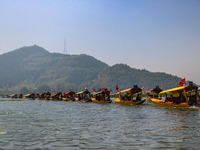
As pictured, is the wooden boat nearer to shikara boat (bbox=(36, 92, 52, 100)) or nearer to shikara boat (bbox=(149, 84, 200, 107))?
shikara boat (bbox=(149, 84, 200, 107))

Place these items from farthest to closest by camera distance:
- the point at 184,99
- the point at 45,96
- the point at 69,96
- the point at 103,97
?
the point at 45,96 → the point at 69,96 → the point at 103,97 → the point at 184,99

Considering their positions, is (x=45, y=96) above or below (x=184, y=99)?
below

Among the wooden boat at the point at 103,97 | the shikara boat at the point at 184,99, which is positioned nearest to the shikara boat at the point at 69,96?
the wooden boat at the point at 103,97

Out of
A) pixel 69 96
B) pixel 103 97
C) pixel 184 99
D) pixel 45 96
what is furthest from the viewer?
pixel 45 96

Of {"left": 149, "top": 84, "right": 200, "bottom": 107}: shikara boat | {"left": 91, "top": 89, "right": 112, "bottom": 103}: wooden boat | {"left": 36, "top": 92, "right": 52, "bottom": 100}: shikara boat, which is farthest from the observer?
{"left": 36, "top": 92, "right": 52, "bottom": 100}: shikara boat

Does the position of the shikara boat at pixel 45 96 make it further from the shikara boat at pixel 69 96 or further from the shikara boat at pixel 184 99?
the shikara boat at pixel 184 99

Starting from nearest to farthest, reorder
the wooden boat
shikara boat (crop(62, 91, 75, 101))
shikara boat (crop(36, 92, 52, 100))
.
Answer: the wooden boat < shikara boat (crop(62, 91, 75, 101)) < shikara boat (crop(36, 92, 52, 100))

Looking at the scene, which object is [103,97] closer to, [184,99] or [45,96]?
[184,99]

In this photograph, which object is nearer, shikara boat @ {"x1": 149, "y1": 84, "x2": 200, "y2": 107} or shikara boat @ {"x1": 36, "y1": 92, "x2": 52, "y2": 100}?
shikara boat @ {"x1": 149, "y1": 84, "x2": 200, "y2": 107}

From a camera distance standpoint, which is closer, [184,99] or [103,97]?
[184,99]

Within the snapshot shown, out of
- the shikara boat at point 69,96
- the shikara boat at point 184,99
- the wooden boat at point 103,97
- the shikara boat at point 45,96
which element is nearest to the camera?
the shikara boat at point 184,99

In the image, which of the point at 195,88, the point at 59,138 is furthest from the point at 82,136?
the point at 195,88

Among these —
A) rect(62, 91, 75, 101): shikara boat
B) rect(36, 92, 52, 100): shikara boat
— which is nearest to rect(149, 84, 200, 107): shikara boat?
rect(62, 91, 75, 101): shikara boat

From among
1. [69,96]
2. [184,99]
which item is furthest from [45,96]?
[184,99]
